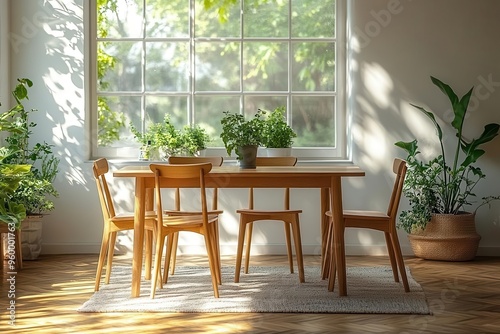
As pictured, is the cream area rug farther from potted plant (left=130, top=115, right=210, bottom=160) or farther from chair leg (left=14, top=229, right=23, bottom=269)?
potted plant (left=130, top=115, right=210, bottom=160)

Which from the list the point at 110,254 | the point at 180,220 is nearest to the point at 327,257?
the point at 180,220

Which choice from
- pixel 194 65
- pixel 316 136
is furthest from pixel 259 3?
pixel 316 136

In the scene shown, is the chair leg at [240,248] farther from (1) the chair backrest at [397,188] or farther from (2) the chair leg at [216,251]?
(1) the chair backrest at [397,188]

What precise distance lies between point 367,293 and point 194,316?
4.15 ft

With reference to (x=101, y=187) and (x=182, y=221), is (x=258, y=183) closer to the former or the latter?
(x=182, y=221)

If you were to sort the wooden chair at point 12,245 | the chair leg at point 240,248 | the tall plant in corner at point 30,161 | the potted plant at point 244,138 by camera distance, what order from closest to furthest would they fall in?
1. the potted plant at point 244,138
2. the chair leg at point 240,248
3. the wooden chair at point 12,245
4. the tall plant in corner at point 30,161

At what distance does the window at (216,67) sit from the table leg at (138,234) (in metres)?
2.20

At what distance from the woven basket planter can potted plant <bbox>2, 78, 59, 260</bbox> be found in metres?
3.05

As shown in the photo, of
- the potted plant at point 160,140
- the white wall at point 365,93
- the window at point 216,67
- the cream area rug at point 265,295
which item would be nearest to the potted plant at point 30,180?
the white wall at point 365,93

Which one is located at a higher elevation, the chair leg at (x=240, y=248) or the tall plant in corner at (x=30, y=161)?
the tall plant in corner at (x=30, y=161)

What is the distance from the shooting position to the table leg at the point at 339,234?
5.61m

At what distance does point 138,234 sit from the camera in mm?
5605

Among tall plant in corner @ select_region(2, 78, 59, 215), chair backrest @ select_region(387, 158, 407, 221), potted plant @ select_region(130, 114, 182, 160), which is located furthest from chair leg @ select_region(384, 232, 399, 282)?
tall plant in corner @ select_region(2, 78, 59, 215)

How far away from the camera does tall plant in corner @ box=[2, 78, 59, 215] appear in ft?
22.7
